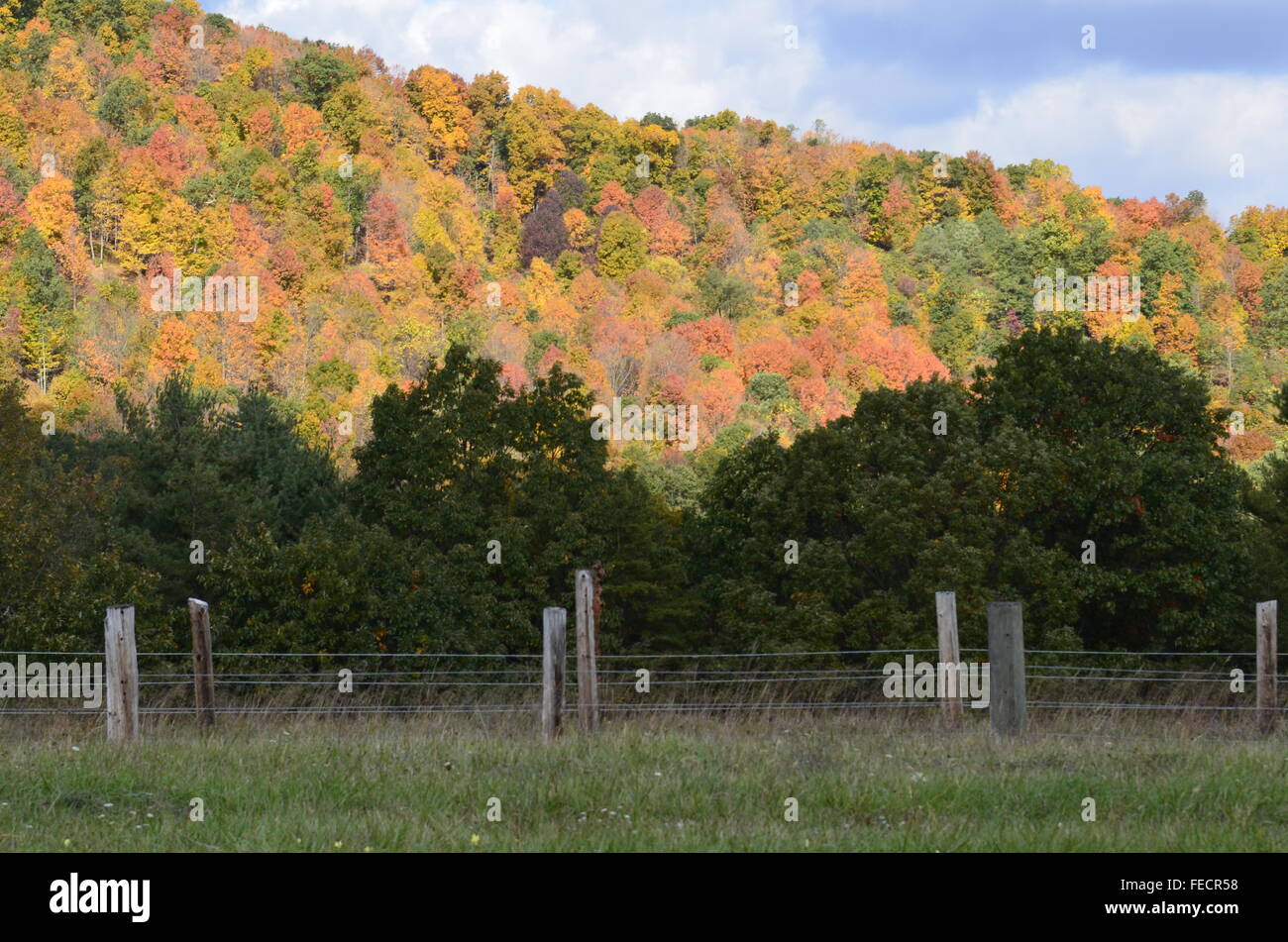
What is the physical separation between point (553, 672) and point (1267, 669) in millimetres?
7329

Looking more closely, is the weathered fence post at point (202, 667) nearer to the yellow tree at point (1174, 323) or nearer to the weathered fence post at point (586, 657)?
the weathered fence post at point (586, 657)

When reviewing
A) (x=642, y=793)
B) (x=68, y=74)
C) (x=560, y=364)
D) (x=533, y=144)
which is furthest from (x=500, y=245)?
(x=642, y=793)

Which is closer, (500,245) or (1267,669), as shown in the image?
(1267,669)

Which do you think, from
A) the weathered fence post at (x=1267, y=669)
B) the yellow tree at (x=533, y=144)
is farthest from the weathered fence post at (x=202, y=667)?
the yellow tree at (x=533, y=144)

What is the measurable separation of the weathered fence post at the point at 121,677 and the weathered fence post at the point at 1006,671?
7.45 metres

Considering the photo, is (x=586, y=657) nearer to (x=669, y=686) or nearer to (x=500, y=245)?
(x=669, y=686)

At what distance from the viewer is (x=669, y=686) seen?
861 inches

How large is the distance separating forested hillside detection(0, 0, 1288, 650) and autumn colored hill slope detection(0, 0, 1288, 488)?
0.55 metres

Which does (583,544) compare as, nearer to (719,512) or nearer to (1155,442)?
(719,512)

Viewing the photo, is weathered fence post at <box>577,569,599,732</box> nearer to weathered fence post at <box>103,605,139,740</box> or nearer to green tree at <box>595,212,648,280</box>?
weathered fence post at <box>103,605,139,740</box>

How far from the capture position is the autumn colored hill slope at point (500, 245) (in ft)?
320

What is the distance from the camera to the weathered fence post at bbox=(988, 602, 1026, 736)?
35.3 feet

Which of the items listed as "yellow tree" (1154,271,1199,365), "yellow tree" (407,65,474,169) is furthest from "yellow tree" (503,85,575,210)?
"yellow tree" (1154,271,1199,365)

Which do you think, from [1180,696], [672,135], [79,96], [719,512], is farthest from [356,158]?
[1180,696]
